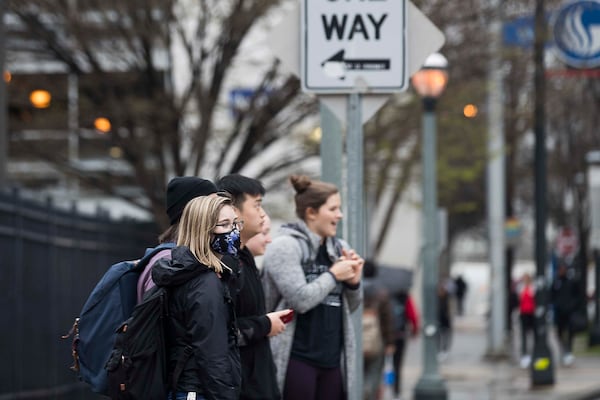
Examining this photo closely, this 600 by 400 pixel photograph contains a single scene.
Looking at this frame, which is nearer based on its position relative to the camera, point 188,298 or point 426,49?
point 188,298

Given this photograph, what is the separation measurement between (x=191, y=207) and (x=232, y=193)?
144 centimetres

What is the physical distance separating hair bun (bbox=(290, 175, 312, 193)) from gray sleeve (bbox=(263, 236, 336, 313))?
1.01ft

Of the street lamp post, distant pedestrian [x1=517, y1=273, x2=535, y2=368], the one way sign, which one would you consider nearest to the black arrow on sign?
the one way sign

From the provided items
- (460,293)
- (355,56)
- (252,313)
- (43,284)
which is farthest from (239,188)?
(460,293)

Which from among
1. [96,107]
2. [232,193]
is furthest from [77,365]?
[96,107]

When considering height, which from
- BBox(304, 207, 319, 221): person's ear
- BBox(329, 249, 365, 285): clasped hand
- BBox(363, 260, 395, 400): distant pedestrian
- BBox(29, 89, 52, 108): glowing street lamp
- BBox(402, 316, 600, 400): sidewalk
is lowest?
BBox(402, 316, 600, 400): sidewalk

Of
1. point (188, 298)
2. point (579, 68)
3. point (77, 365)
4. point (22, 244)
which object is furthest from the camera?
point (579, 68)

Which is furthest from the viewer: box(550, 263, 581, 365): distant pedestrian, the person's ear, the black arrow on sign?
box(550, 263, 581, 365): distant pedestrian

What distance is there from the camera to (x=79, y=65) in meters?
17.2

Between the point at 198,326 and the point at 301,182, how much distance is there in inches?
96.1

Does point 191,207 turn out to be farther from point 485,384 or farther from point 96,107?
point 485,384

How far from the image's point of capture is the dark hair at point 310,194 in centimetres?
745

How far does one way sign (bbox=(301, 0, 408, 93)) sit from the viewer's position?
22.2ft

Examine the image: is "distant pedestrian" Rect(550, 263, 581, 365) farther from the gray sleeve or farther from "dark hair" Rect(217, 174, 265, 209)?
"dark hair" Rect(217, 174, 265, 209)
